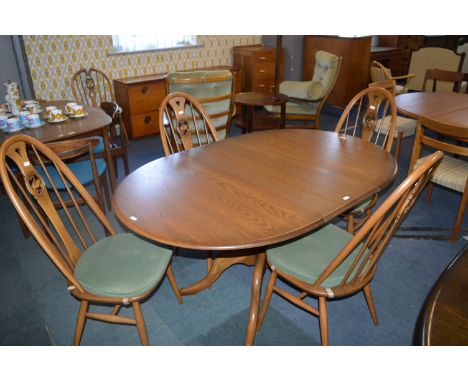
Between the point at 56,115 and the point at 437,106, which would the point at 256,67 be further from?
the point at 56,115

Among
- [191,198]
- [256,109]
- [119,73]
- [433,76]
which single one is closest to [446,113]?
[433,76]

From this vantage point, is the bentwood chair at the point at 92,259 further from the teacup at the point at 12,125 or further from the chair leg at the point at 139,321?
the teacup at the point at 12,125

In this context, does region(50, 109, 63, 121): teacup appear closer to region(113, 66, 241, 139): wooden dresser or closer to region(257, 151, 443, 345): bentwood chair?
region(113, 66, 241, 139): wooden dresser

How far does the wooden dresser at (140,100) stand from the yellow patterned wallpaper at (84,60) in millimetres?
226

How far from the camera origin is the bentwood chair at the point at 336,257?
4.14 feet

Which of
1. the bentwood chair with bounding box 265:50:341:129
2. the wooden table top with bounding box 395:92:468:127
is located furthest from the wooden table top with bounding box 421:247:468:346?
the bentwood chair with bounding box 265:50:341:129

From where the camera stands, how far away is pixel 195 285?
1.95m

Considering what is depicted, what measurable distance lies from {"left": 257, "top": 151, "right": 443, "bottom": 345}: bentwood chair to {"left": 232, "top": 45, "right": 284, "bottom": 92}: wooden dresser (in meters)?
3.53

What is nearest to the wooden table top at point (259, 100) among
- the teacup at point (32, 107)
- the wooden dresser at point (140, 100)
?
the wooden dresser at point (140, 100)

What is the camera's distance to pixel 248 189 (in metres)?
1.48

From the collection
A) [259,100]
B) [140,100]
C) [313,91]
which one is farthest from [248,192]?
[140,100]

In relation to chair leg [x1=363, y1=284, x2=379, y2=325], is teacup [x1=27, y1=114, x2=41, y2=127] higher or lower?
higher

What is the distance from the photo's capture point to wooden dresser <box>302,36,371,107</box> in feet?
16.1

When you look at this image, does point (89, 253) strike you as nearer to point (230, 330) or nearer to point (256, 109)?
point (230, 330)
